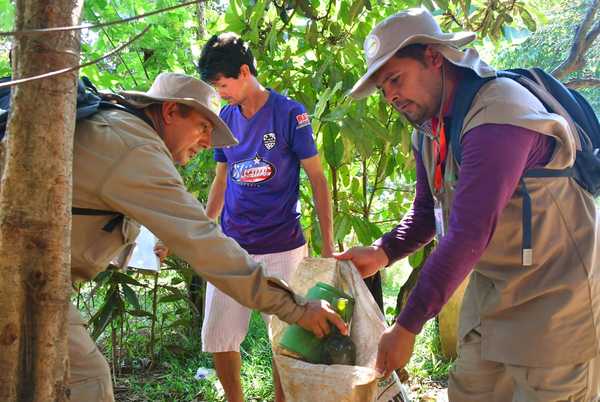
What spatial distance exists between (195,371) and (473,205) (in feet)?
9.18

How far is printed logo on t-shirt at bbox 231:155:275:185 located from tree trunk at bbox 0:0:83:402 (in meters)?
1.57

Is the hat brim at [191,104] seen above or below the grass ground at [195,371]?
above

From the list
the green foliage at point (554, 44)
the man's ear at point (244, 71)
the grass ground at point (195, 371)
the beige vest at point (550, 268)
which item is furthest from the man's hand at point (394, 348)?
the green foliage at point (554, 44)

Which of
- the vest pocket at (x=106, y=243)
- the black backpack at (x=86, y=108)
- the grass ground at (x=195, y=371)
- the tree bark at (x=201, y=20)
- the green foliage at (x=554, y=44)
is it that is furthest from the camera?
the green foliage at (x=554, y=44)

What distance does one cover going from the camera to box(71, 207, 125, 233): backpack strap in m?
1.82

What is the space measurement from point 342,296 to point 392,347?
44 cm

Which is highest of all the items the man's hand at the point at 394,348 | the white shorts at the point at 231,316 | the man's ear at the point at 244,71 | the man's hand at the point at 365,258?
the man's ear at the point at 244,71

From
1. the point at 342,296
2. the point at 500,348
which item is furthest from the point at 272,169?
the point at 500,348

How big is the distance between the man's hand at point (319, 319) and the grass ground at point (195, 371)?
1793 millimetres

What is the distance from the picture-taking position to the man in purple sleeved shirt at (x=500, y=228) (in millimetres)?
1692

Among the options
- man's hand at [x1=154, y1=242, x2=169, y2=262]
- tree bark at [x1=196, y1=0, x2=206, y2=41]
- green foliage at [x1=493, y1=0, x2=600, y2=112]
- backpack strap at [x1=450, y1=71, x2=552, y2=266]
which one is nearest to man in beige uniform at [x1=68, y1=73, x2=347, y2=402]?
backpack strap at [x1=450, y1=71, x2=552, y2=266]

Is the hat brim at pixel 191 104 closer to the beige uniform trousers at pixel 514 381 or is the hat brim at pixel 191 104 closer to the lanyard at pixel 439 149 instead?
the lanyard at pixel 439 149

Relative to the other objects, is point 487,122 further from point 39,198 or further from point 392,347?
point 39,198

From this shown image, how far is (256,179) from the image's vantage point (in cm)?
308
